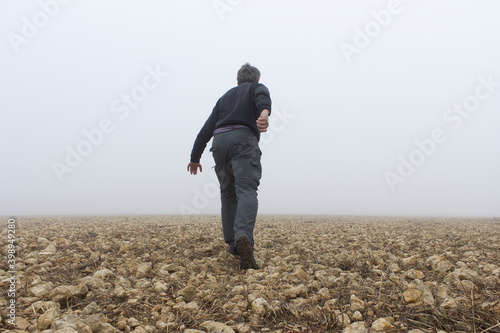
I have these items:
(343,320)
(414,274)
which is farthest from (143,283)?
(414,274)

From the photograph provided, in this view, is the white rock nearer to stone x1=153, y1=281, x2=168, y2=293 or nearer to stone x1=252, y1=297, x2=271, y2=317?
stone x1=252, y1=297, x2=271, y2=317

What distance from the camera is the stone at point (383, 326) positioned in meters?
1.78

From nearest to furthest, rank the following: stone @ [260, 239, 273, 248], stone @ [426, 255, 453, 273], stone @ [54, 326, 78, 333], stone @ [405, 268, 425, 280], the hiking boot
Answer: stone @ [54, 326, 78, 333] → stone @ [405, 268, 425, 280] → stone @ [426, 255, 453, 273] → the hiking boot → stone @ [260, 239, 273, 248]

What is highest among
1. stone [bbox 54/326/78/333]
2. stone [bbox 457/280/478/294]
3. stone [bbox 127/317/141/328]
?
stone [bbox 457/280/478/294]

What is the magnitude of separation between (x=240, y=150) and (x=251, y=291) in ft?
5.41

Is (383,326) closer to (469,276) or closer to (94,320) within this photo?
(469,276)

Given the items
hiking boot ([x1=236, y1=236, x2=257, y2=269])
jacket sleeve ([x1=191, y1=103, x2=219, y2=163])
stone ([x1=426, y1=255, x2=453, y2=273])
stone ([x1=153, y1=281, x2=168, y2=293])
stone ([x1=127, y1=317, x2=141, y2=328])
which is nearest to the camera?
stone ([x1=127, y1=317, x2=141, y2=328])

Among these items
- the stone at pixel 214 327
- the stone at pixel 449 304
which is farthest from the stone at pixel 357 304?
the stone at pixel 214 327

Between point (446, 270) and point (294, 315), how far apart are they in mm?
1736

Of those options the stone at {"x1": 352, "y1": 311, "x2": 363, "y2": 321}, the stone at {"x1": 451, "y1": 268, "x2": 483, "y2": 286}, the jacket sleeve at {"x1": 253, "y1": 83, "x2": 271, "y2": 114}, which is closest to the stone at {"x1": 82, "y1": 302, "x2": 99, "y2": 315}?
the stone at {"x1": 352, "y1": 311, "x2": 363, "y2": 321}

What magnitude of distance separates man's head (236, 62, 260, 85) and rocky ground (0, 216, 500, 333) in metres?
2.33

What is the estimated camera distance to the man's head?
4.18 m

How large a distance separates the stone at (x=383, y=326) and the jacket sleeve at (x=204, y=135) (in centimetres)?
300

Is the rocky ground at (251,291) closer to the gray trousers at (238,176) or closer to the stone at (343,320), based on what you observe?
the stone at (343,320)
